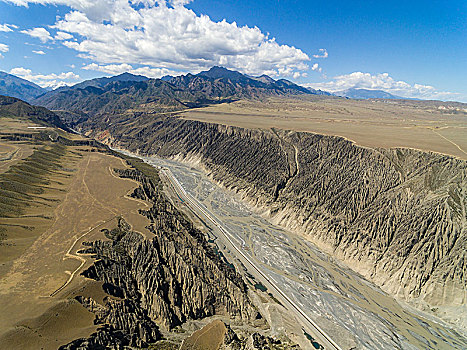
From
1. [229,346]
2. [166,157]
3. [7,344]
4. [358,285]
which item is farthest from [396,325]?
[166,157]

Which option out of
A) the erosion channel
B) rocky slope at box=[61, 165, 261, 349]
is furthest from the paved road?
rocky slope at box=[61, 165, 261, 349]

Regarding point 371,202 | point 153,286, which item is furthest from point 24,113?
point 371,202

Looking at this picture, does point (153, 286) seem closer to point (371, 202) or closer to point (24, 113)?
point (371, 202)

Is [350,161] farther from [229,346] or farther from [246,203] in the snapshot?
[229,346]

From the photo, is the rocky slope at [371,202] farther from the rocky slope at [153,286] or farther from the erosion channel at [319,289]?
the rocky slope at [153,286]

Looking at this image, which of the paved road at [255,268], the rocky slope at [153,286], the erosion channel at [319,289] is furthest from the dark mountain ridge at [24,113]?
the rocky slope at [153,286]
